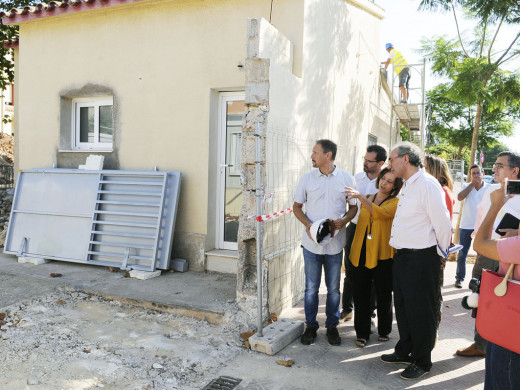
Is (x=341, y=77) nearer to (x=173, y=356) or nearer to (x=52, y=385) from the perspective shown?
(x=173, y=356)

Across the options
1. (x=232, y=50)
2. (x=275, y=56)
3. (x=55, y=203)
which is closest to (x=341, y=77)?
(x=232, y=50)

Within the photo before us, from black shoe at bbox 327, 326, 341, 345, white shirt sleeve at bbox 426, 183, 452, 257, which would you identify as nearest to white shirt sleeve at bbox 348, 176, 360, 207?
white shirt sleeve at bbox 426, 183, 452, 257

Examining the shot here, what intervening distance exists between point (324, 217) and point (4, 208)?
7.85m

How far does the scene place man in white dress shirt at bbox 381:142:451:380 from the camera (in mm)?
3564

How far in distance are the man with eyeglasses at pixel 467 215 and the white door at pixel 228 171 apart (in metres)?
3.37

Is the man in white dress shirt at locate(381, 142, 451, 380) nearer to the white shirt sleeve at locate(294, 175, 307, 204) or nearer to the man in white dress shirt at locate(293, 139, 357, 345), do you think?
the man in white dress shirt at locate(293, 139, 357, 345)

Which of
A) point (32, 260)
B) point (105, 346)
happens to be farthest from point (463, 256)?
point (32, 260)

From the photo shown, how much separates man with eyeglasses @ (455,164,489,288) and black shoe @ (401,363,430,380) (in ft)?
10.7

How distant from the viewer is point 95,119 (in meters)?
7.53

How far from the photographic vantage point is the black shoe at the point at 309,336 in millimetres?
4285

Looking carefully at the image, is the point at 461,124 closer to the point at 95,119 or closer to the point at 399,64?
the point at 399,64

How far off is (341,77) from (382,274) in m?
4.04

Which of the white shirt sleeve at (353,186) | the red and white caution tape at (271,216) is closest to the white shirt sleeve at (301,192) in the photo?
the red and white caution tape at (271,216)

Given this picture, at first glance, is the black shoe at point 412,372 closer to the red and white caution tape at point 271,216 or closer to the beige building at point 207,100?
the beige building at point 207,100
